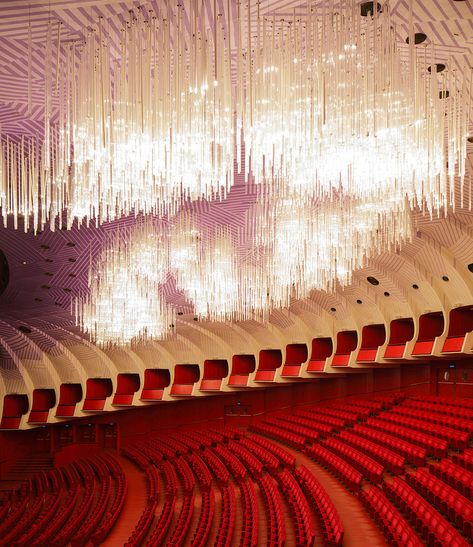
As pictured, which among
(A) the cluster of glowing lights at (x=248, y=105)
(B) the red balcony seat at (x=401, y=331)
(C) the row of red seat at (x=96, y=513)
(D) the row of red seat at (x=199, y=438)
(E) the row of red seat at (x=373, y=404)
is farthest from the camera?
(B) the red balcony seat at (x=401, y=331)

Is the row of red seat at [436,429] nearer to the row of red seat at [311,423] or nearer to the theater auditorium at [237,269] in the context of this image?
the theater auditorium at [237,269]

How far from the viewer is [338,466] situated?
1248 centimetres

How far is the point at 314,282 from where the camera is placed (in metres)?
13.5

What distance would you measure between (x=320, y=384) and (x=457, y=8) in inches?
691

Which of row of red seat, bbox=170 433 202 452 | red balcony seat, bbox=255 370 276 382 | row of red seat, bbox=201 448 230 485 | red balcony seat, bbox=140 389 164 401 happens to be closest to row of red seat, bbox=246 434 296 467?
row of red seat, bbox=201 448 230 485

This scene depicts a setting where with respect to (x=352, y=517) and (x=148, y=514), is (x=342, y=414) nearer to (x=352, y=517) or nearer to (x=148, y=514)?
(x=148, y=514)

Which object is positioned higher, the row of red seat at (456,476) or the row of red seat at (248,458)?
the row of red seat at (456,476)

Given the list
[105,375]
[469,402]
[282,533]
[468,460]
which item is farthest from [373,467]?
[105,375]

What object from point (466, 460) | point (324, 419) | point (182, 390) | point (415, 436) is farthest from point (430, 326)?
point (182, 390)

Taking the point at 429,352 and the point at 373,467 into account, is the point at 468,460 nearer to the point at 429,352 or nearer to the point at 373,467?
the point at 373,467

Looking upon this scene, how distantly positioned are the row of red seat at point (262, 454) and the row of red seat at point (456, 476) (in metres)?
3.85

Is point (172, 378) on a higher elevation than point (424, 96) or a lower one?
lower

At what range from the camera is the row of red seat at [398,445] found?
11516mm

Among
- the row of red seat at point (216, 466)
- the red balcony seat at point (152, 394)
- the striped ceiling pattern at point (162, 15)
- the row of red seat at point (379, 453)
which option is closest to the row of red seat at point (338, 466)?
the row of red seat at point (379, 453)
